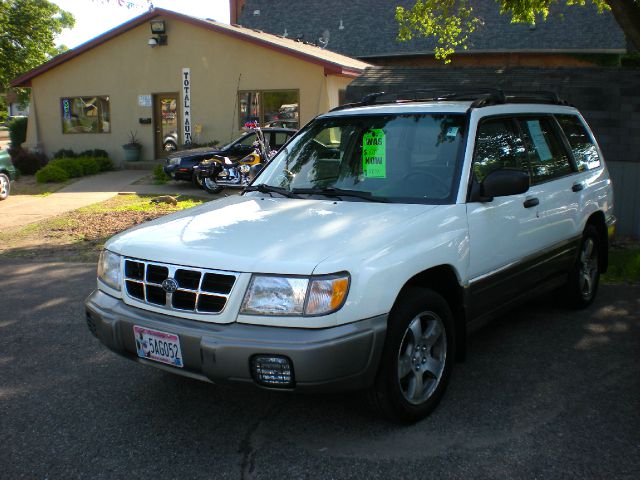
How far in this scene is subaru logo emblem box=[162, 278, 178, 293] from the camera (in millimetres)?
3523

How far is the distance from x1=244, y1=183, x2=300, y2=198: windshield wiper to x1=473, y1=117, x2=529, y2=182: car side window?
1244 mm

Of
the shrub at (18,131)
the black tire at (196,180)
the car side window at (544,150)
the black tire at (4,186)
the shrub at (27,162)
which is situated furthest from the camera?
the shrub at (18,131)

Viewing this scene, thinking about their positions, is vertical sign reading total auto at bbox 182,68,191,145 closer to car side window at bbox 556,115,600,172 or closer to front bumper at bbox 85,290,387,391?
car side window at bbox 556,115,600,172

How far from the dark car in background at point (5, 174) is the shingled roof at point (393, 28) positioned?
56.2ft

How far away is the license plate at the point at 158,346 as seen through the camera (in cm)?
346

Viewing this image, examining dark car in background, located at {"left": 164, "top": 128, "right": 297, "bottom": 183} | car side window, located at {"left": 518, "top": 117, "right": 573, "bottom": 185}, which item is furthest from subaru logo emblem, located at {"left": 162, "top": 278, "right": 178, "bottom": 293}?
dark car in background, located at {"left": 164, "top": 128, "right": 297, "bottom": 183}

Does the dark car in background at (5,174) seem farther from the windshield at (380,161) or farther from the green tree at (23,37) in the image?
the green tree at (23,37)

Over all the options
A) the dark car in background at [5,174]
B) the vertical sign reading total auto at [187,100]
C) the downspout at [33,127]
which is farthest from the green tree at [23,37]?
the dark car in background at [5,174]

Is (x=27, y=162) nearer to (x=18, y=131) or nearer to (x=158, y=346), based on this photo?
(x=18, y=131)

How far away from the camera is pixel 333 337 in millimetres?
3230

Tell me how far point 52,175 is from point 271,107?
21.2ft

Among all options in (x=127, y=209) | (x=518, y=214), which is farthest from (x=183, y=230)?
(x=127, y=209)

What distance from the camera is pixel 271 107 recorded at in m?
20.0

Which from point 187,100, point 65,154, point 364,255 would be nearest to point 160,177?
point 187,100
